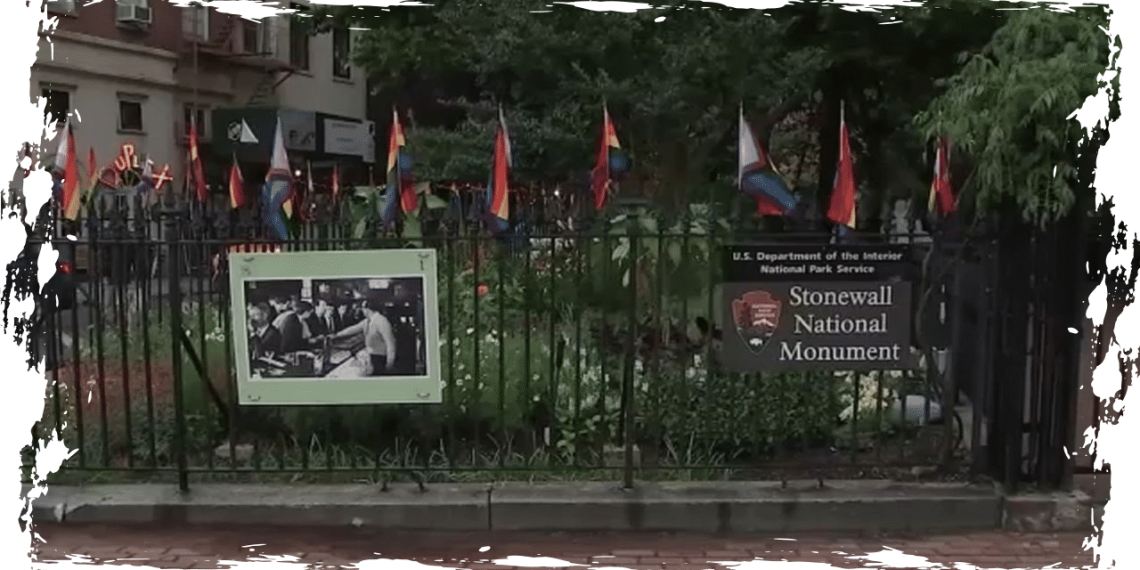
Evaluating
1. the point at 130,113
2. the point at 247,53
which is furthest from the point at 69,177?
the point at 247,53

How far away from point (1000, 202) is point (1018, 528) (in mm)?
1628

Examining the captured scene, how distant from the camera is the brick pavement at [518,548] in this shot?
4.66 m

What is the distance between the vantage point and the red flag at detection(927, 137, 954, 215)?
5.30 m

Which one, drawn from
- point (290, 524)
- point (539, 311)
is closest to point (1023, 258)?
point (539, 311)

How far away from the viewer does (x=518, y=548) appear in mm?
4852

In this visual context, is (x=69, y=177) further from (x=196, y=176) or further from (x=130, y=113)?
(x=130, y=113)

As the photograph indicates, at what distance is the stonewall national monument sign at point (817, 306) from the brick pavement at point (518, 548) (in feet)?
2.98

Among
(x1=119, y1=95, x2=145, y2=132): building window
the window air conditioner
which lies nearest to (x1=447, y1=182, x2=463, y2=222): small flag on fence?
the window air conditioner

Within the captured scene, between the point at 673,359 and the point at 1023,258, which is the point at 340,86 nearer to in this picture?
the point at 673,359

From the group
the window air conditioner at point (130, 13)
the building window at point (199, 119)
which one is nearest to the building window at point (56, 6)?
the window air conditioner at point (130, 13)

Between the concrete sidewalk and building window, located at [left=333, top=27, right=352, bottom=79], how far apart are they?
9.71 metres

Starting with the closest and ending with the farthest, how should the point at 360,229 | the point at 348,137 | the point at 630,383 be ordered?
the point at 630,383 → the point at 360,229 → the point at 348,137

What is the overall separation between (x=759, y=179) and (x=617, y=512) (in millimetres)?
1951

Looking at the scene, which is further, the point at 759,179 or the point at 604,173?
the point at 604,173
